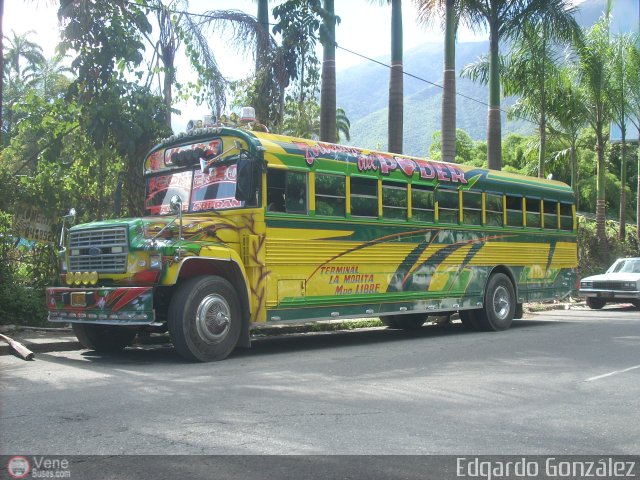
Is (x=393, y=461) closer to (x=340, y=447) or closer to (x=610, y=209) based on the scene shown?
(x=340, y=447)

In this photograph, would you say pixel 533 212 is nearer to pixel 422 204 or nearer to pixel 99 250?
pixel 422 204

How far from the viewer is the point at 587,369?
8656 millimetres

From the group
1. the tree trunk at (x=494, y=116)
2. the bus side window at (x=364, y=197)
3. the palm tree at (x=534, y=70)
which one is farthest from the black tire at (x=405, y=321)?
the palm tree at (x=534, y=70)

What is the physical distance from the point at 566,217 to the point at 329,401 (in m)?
11.4

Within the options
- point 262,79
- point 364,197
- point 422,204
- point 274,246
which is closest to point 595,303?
point 422,204

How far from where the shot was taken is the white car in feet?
64.5

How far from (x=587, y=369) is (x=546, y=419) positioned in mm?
3027

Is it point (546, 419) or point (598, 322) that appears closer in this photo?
point (546, 419)

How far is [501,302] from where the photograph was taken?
1420 cm

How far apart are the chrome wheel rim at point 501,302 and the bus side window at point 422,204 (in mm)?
2623

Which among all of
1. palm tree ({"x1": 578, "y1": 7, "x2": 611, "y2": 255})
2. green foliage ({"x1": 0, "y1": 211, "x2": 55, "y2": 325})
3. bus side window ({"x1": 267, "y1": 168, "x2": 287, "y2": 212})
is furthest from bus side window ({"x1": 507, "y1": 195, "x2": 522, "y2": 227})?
palm tree ({"x1": 578, "y1": 7, "x2": 611, "y2": 255})

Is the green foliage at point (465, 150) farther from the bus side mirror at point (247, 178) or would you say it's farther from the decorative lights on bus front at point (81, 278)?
the decorative lights on bus front at point (81, 278)

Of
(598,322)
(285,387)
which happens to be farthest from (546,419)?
(598,322)

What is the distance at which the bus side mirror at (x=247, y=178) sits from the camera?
920cm
